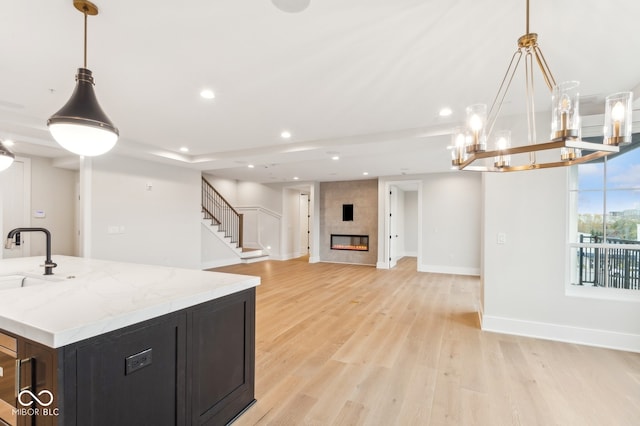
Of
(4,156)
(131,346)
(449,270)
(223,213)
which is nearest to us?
→ (131,346)

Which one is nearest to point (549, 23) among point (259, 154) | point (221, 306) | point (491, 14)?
point (491, 14)

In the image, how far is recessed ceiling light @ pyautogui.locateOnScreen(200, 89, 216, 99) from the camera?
2908mm

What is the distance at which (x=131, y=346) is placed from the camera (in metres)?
1.31

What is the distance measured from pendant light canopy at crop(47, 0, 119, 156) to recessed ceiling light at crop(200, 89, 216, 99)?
114 centimetres

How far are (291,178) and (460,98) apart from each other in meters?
6.11

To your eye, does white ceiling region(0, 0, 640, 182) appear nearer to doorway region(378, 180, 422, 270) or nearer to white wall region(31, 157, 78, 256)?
white wall region(31, 157, 78, 256)

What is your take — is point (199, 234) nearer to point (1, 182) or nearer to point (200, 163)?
point (200, 163)

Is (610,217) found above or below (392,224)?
above

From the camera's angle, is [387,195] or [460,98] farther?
[387,195]

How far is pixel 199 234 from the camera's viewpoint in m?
6.81

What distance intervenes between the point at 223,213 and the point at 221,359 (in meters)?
7.56

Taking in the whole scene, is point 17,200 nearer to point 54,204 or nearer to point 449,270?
point 54,204

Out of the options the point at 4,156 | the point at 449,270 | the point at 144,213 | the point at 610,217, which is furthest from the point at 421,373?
the point at 144,213

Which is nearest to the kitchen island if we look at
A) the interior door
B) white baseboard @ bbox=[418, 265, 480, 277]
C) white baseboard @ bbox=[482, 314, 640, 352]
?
white baseboard @ bbox=[482, 314, 640, 352]
